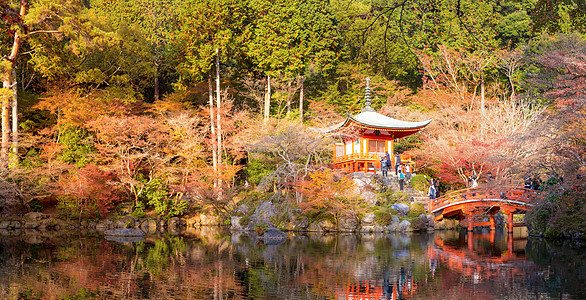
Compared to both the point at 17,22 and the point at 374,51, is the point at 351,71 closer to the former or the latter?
the point at 374,51

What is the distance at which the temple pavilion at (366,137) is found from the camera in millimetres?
25094

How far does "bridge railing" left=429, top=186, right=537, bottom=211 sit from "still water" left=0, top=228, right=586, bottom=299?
224 cm

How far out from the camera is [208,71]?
28.5 meters

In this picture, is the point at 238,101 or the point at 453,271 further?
the point at 238,101

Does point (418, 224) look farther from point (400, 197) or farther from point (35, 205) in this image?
point (35, 205)

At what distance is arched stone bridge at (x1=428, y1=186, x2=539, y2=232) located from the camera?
64.6 ft

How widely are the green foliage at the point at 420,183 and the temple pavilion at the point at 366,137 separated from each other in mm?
2059

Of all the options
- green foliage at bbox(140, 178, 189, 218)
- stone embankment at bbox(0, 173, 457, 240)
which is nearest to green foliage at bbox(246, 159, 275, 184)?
stone embankment at bbox(0, 173, 457, 240)

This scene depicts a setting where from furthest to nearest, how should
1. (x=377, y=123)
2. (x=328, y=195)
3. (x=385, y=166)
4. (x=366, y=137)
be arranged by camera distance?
(x=366, y=137) < (x=377, y=123) < (x=385, y=166) < (x=328, y=195)

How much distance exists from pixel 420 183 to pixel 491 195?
431 cm

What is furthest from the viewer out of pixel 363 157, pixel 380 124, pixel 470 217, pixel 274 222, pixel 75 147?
pixel 363 157

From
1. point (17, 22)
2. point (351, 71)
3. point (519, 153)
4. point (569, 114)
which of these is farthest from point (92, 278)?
point (351, 71)

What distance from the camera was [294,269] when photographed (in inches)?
461

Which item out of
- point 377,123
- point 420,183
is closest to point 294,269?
point 420,183
